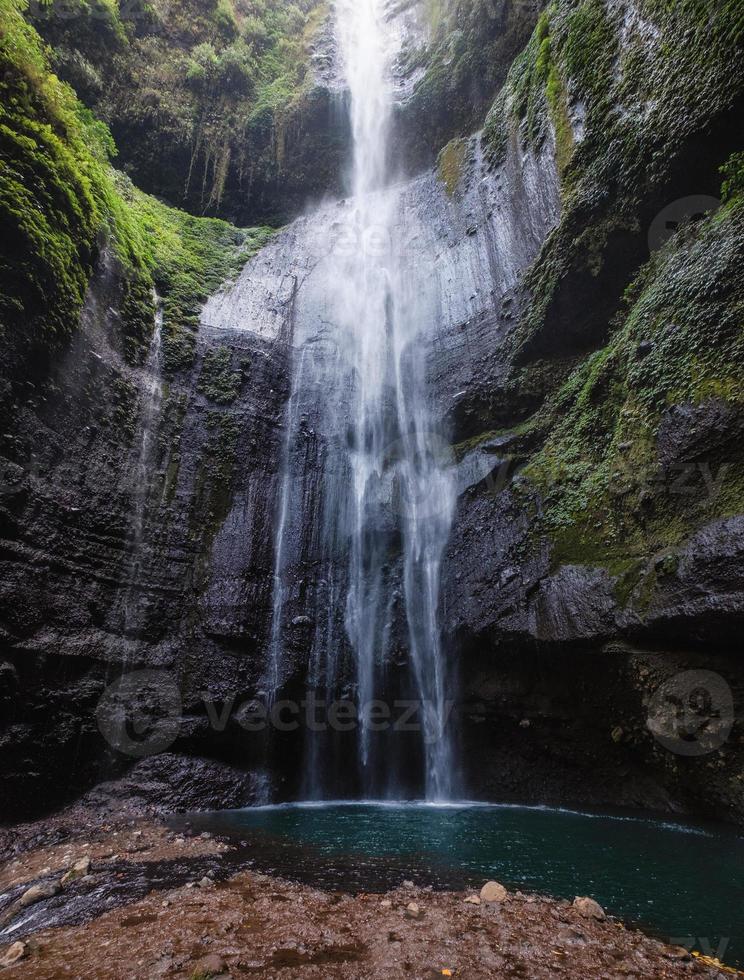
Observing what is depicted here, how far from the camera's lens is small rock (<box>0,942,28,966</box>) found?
2975 mm

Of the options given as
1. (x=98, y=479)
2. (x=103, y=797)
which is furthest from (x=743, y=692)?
(x=98, y=479)

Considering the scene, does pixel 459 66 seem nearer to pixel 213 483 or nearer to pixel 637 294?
pixel 637 294

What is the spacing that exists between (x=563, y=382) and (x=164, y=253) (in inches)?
401

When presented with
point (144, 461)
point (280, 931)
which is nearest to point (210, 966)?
point (280, 931)

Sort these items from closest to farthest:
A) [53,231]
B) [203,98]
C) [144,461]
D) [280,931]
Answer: [280,931] → [53,231] → [144,461] → [203,98]

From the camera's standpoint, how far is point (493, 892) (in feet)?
13.4

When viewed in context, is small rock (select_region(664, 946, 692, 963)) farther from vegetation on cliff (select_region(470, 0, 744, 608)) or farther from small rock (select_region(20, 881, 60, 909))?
small rock (select_region(20, 881, 60, 909))

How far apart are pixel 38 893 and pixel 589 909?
430cm

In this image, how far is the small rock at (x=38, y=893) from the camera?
4031 millimetres

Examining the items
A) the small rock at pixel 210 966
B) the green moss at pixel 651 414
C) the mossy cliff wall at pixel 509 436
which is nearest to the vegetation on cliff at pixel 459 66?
the mossy cliff wall at pixel 509 436

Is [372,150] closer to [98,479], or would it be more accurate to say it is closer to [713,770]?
[98,479]

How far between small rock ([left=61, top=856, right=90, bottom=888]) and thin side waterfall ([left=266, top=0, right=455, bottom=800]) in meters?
4.42

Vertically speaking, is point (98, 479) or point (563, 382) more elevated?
point (563, 382)

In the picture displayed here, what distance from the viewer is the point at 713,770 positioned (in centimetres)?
620
